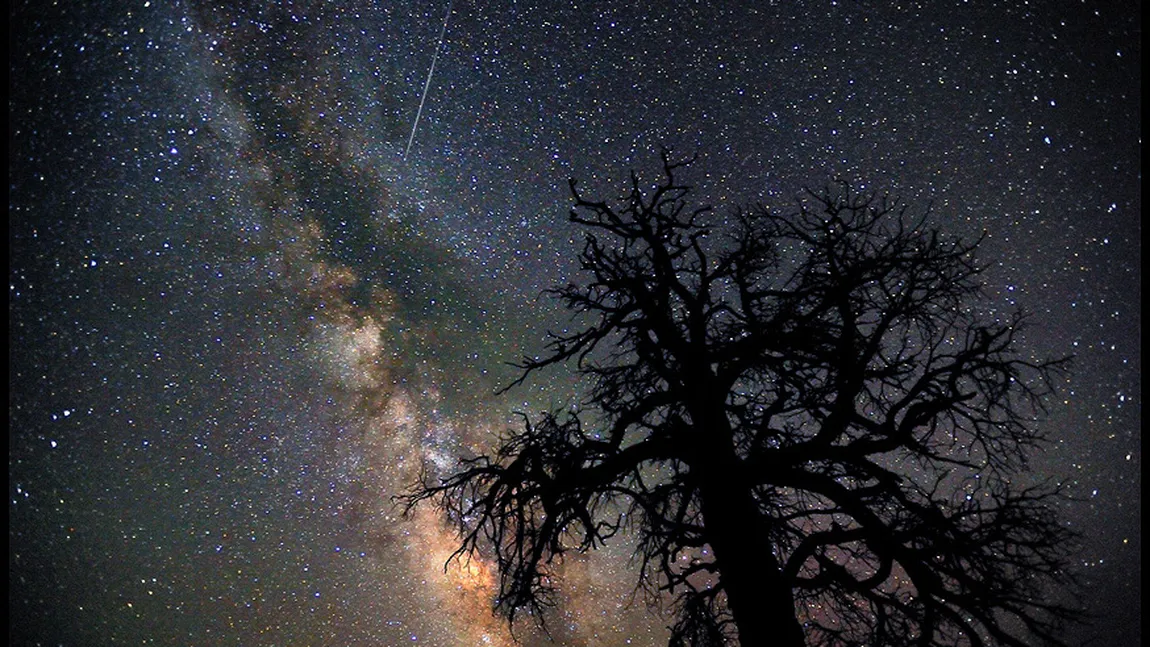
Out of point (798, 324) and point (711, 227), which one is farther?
point (711, 227)

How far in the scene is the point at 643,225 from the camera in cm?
598

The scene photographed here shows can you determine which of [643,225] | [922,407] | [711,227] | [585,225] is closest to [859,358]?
[922,407]

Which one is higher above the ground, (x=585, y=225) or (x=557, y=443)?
(x=585, y=225)

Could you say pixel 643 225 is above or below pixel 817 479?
above

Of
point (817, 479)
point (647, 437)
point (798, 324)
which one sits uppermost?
point (798, 324)

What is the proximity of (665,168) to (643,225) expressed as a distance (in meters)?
0.57

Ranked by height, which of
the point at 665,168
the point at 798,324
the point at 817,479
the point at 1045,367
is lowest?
the point at 817,479

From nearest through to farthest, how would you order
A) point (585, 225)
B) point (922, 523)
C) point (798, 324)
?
point (922, 523) → point (798, 324) → point (585, 225)

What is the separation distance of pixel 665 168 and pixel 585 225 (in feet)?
3.10

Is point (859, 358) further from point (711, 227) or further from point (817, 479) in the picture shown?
point (711, 227)

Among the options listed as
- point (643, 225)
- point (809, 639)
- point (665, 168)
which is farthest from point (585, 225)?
point (809, 639)

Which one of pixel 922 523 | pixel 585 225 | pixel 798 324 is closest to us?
pixel 922 523

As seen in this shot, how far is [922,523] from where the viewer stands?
4.92 m

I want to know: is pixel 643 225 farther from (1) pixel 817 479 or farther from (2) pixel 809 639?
(2) pixel 809 639
